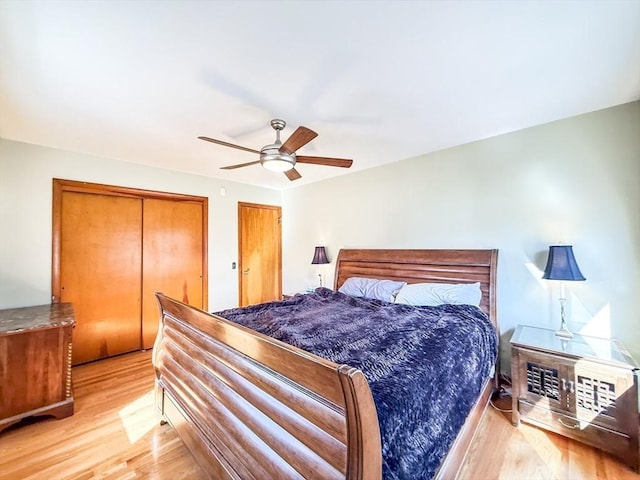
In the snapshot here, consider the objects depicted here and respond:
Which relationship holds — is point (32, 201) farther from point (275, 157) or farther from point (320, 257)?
point (320, 257)

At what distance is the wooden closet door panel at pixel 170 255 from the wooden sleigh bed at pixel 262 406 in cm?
A: 183

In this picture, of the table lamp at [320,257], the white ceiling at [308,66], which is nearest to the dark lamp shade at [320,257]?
the table lamp at [320,257]

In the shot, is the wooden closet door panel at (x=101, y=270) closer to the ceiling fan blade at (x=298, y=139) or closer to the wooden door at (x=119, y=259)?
the wooden door at (x=119, y=259)

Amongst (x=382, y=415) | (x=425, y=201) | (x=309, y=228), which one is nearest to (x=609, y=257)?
(x=425, y=201)

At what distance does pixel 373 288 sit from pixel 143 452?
2490 mm

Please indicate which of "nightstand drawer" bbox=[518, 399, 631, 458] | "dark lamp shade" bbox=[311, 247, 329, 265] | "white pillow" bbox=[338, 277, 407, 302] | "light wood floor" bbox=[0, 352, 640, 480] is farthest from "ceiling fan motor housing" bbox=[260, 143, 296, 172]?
"nightstand drawer" bbox=[518, 399, 631, 458]

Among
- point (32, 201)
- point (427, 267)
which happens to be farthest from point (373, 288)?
point (32, 201)

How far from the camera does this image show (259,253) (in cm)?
495

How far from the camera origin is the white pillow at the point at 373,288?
316 cm

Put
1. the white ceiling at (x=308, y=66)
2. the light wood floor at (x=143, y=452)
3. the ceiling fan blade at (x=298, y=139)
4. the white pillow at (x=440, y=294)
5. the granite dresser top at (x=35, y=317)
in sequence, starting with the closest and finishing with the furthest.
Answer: the white ceiling at (x=308, y=66), the light wood floor at (x=143, y=452), the ceiling fan blade at (x=298, y=139), the granite dresser top at (x=35, y=317), the white pillow at (x=440, y=294)

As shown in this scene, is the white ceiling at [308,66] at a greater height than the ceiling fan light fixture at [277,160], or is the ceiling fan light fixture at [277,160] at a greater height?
the white ceiling at [308,66]

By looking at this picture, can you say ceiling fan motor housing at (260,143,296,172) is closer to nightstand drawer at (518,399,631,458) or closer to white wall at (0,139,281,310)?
white wall at (0,139,281,310)

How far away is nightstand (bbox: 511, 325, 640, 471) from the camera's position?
5.75ft

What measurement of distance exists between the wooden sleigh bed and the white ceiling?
5.04ft
